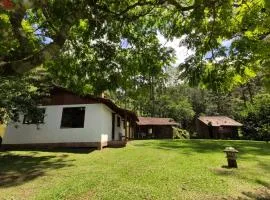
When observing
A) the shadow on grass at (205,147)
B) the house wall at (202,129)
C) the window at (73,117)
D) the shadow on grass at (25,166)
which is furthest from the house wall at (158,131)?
the shadow on grass at (25,166)

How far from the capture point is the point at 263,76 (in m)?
9.86

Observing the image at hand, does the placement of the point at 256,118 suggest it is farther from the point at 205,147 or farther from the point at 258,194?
the point at 258,194

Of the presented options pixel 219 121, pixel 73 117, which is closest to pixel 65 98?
pixel 73 117

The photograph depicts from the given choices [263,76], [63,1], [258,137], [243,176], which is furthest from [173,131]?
[63,1]

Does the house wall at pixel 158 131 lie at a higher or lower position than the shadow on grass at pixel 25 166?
higher

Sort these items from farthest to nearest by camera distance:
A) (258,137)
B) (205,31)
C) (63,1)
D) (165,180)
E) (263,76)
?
(258,137) → (165,180) → (263,76) → (205,31) → (63,1)

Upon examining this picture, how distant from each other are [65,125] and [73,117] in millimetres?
846

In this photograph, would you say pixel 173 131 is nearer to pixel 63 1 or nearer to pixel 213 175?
pixel 213 175

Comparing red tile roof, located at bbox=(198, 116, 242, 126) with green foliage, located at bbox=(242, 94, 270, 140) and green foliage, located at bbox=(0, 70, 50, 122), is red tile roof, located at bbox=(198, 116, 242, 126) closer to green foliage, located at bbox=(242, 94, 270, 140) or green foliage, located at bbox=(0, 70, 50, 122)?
green foliage, located at bbox=(242, 94, 270, 140)

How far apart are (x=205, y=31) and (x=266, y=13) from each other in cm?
206

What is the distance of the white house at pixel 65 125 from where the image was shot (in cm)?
2164

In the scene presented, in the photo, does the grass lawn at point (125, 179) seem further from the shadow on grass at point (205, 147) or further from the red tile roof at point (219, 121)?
the red tile roof at point (219, 121)

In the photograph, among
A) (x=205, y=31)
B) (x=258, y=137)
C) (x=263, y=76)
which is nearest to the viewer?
(x=205, y=31)

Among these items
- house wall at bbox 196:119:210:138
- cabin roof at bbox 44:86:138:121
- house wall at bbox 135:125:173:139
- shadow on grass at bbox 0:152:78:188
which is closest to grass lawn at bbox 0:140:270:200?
shadow on grass at bbox 0:152:78:188
